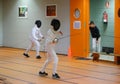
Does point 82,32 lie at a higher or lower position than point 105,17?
lower

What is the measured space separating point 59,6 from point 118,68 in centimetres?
470

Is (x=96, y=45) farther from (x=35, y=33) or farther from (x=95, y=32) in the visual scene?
(x=35, y=33)

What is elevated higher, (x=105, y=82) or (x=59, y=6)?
(x=59, y=6)

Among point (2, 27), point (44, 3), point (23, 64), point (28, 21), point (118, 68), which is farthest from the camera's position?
point (2, 27)

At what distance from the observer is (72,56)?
1173 centimetres

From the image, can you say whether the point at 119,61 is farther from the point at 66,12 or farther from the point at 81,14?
the point at 66,12

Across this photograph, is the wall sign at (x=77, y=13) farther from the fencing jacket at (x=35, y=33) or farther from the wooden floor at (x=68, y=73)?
the wooden floor at (x=68, y=73)

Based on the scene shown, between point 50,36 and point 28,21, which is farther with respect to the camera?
point 28,21

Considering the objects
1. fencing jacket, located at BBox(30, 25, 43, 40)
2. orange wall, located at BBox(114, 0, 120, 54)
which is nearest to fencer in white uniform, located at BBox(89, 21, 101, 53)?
orange wall, located at BBox(114, 0, 120, 54)

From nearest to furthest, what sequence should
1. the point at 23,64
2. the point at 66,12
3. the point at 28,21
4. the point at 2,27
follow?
the point at 23,64
the point at 66,12
the point at 28,21
the point at 2,27

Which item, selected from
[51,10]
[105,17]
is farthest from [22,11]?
[105,17]

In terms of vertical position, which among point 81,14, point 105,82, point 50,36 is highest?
point 81,14

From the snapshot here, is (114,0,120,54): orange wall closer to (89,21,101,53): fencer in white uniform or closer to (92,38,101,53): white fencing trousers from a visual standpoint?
(89,21,101,53): fencer in white uniform

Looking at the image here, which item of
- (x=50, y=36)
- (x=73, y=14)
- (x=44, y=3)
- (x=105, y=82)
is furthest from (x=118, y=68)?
(x=44, y=3)
